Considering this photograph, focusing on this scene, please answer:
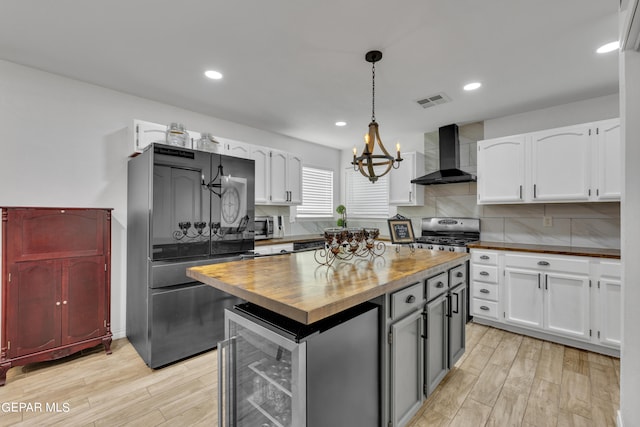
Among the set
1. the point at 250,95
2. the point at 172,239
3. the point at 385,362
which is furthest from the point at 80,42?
the point at 385,362

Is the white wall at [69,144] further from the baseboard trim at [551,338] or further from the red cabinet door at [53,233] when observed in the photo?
the baseboard trim at [551,338]

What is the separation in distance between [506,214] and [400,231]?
93.8 inches

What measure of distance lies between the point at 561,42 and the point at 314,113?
2486mm

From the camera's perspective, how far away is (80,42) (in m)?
2.20

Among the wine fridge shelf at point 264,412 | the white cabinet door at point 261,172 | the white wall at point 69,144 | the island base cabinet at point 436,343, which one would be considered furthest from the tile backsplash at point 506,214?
the wine fridge shelf at point 264,412

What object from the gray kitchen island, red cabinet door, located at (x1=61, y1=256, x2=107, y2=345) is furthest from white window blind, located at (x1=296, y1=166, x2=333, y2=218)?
the gray kitchen island

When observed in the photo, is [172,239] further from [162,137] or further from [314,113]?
[314,113]

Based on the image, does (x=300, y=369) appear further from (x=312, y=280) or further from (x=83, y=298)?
(x=83, y=298)

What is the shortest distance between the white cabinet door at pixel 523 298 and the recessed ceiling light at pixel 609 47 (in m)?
2.07

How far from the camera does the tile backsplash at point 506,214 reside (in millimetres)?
3209

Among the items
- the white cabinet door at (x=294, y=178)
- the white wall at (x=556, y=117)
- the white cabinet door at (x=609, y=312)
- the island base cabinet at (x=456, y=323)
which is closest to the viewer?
the island base cabinet at (x=456, y=323)

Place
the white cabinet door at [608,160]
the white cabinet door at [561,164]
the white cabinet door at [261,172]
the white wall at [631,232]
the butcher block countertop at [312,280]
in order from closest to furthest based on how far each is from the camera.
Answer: the butcher block countertop at [312,280], the white wall at [631,232], the white cabinet door at [608,160], the white cabinet door at [561,164], the white cabinet door at [261,172]

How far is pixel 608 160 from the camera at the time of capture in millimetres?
2842

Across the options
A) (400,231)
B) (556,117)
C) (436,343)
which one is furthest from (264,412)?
(556,117)
